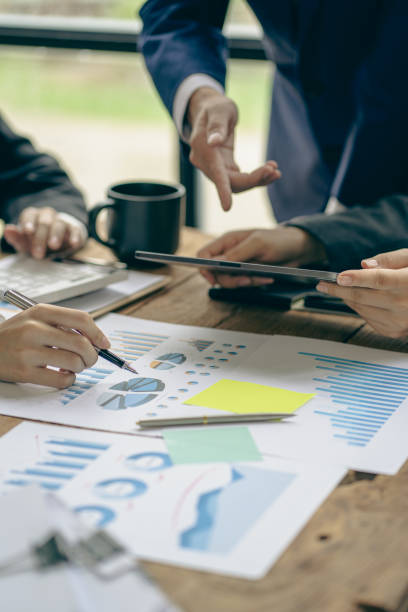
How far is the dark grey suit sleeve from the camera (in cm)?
114

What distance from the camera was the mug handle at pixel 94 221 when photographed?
4.17 feet

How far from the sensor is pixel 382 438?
731 mm

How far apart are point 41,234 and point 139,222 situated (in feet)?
0.57

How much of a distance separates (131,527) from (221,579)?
90mm

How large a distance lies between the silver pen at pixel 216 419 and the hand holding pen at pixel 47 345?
0.46 feet

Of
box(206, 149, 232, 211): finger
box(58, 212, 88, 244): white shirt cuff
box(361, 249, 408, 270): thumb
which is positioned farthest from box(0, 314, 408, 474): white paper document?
box(58, 212, 88, 244): white shirt cuff

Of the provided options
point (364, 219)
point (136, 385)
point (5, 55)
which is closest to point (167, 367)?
point (136, 385)

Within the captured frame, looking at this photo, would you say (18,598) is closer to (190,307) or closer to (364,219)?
(190,307)

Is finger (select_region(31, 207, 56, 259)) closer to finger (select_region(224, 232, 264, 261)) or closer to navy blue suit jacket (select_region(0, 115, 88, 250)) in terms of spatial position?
navy blue suit jacket (select_region(0, 115, 88, 250))

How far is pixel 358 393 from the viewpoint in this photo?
2.74 ft

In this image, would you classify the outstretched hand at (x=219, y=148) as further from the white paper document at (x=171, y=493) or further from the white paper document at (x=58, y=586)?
the white paper document at (x=58, y=586)

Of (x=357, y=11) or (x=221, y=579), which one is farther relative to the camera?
(x=357, y=11)

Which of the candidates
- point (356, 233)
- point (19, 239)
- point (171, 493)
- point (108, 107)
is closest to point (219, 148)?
point (356, 233)

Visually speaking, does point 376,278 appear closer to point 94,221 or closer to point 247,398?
point 247,398
